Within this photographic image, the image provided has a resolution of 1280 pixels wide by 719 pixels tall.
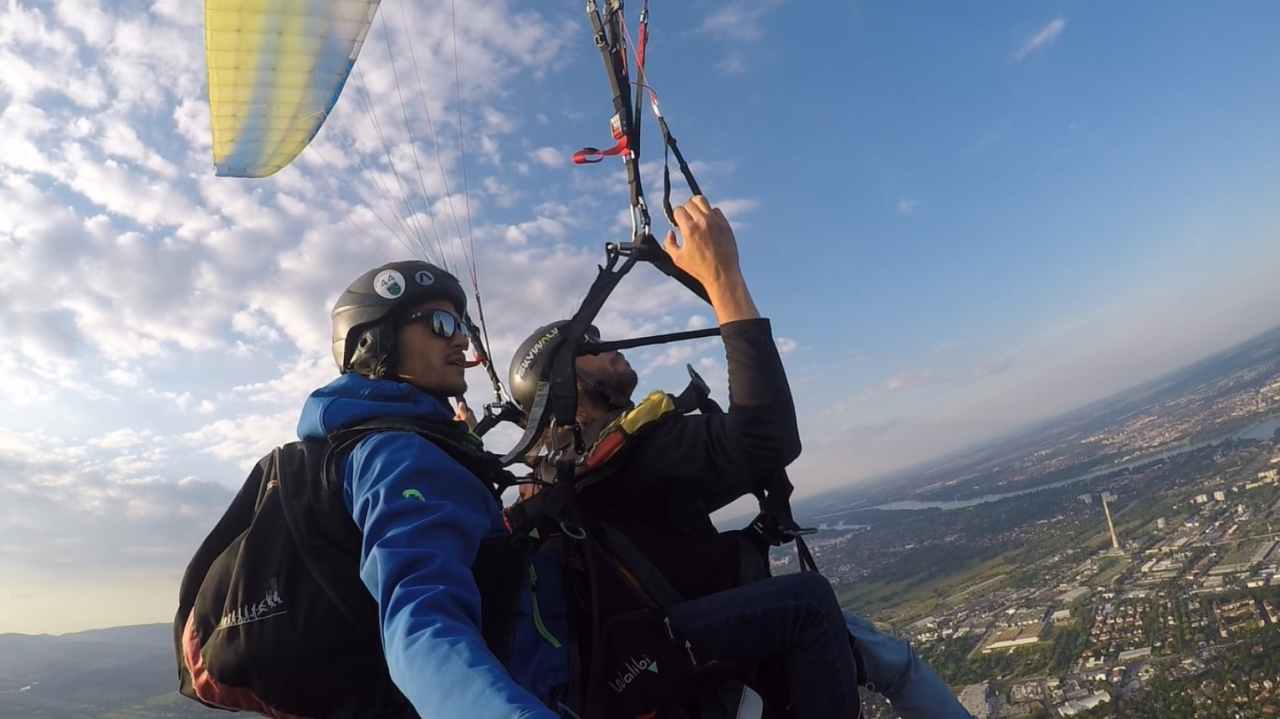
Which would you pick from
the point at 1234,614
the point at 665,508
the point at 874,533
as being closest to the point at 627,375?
the point at 665,508

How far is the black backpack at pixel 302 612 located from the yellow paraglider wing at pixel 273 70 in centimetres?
404

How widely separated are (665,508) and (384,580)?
115cm

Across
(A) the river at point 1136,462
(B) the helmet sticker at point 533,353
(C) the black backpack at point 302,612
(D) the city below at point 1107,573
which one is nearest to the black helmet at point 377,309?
(C) the black backpack at point 302,612

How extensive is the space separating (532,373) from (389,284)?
0.91 m

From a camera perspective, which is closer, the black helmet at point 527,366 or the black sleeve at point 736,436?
the black sleeve at point 736,436

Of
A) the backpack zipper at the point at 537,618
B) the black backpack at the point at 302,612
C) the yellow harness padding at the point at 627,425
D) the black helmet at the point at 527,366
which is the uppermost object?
the black helmet at the point at 527,366

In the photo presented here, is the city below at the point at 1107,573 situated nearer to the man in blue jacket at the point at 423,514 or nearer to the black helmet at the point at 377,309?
the man in blue jacket at the point at 423,514

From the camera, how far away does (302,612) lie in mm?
1279

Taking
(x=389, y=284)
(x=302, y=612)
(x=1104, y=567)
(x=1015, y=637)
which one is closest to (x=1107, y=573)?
(x=1104, y=567)

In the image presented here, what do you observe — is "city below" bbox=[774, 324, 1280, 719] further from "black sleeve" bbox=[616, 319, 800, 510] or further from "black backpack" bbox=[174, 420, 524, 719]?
"black backpack" bbox=[174, 420, 524, 719]

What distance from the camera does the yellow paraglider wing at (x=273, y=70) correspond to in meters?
4.23

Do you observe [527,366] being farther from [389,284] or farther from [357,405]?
[357,405]

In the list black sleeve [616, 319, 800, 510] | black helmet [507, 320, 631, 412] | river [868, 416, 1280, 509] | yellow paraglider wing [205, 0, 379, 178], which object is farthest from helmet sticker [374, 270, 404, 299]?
river [868, 416, 1280, 509]

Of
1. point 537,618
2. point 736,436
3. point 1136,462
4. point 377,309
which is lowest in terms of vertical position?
point 1136,462
